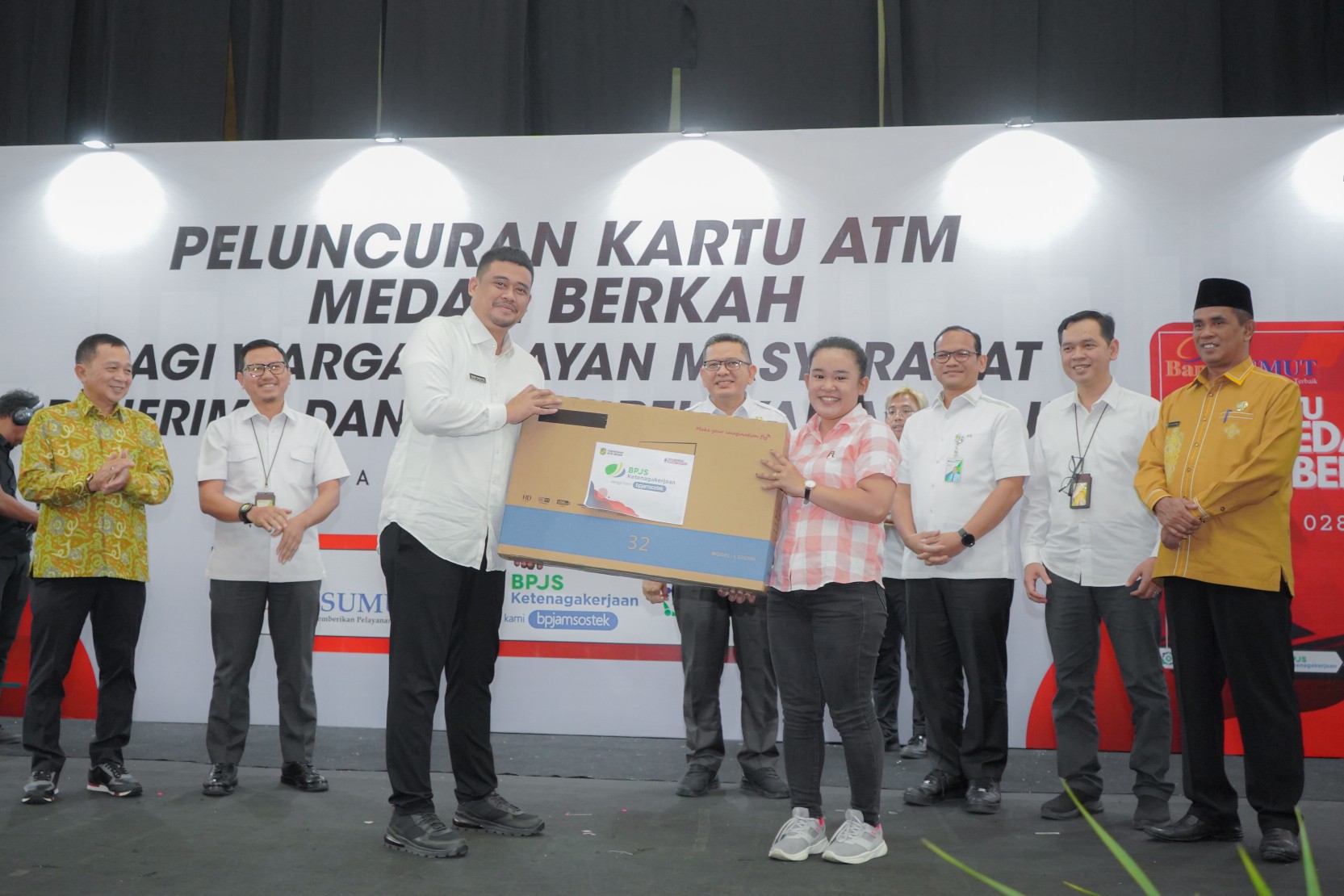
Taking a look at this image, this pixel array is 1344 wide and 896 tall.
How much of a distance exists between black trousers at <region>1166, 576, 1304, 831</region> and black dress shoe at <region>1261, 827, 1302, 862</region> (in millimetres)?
22

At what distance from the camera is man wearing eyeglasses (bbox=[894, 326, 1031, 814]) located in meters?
3.38

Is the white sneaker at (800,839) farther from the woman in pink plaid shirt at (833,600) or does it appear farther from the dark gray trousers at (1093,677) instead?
the dark gray trousers at (1093,677)

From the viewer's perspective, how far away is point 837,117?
16.0 feet

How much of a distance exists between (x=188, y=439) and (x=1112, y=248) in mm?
4401

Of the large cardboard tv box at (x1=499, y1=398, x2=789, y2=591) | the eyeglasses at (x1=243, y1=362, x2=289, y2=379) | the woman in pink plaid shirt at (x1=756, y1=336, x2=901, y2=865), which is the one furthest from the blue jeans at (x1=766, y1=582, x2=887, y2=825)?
the eyeglasses at (x1=243, y1=362, x2=289, y2=379)

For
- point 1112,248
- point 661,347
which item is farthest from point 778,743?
point 1112,248

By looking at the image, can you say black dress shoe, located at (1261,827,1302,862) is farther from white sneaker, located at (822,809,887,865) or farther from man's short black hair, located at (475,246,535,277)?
man's short black hair, located at (475,246,535,277)

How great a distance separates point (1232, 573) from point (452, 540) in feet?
7.15

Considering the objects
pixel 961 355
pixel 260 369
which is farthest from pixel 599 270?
pixel 961 355

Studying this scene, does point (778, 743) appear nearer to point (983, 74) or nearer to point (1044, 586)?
point (1044, 586)

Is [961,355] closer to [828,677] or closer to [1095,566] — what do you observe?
[1095,566]

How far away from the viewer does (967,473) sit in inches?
136

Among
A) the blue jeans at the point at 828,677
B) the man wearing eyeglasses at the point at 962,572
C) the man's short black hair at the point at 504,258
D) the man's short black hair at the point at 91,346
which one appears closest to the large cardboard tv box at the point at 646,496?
the blue jeans at the point at 828,677

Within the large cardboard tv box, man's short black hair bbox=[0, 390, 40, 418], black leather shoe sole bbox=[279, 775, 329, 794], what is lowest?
black leather shoe sole bbox=[279, 775, 329, 794]
